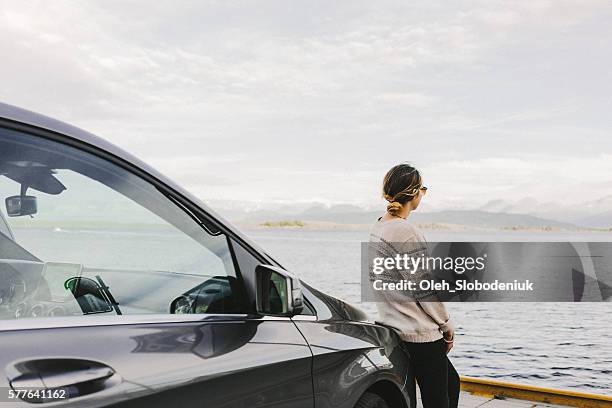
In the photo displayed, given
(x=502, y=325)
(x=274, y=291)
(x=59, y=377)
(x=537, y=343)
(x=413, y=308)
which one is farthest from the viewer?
(x=502, y=325)

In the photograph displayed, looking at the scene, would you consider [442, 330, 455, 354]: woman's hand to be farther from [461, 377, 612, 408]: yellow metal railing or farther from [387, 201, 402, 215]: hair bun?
[461, 377, 612, 408]: yellow metal railing

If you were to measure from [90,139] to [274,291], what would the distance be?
0.80m

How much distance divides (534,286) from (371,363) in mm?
45131

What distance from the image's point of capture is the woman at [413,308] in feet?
12.8

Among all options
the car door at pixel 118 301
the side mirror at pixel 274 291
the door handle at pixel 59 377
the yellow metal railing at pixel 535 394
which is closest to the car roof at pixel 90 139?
the car door at pixel 118 301

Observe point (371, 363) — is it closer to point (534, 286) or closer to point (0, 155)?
point (0, 155)

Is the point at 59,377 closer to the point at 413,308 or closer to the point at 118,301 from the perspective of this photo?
the point at 118,301

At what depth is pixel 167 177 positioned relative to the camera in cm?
241

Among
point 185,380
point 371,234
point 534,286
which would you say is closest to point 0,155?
point 185,380

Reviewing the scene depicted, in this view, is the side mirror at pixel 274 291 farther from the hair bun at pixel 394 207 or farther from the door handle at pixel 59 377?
the hair bun at pixel 394 207

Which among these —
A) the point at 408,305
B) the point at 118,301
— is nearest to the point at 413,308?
the point at 408,305

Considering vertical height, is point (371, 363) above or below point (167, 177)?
below

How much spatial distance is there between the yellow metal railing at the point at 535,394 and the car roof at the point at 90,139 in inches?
150

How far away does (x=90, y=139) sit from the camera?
7.17 ft
